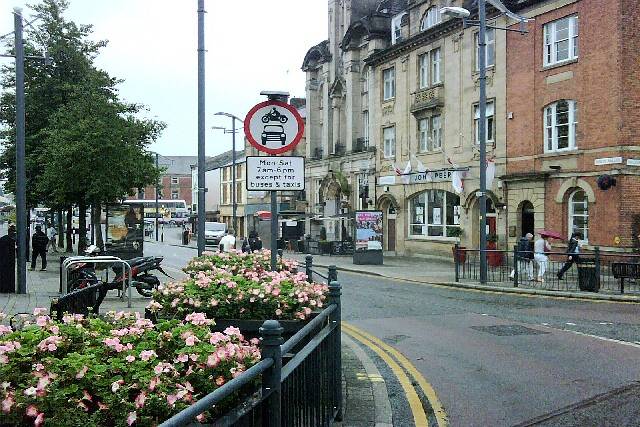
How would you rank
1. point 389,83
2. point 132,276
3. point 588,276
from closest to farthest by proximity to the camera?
point 132,276 → point 588,276 → point 389,83

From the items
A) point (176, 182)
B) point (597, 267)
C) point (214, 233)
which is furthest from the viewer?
point (176, 182)

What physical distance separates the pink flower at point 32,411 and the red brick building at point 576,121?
2338 centimetres

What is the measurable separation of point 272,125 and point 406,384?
359 cm

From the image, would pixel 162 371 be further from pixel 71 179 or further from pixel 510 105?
pixel 510 105

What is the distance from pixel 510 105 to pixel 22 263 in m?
20.8

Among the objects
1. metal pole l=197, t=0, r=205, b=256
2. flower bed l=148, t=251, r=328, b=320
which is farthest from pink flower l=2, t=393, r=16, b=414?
metal pole l=197, t=0, r=205, b=256

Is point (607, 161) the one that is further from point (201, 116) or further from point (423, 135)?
point (201, 116)

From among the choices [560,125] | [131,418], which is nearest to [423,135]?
[560,125]

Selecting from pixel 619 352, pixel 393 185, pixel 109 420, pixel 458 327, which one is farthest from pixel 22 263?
pixel 393 185

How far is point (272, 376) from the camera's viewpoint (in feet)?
12.5

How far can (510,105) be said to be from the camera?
28.8 metres

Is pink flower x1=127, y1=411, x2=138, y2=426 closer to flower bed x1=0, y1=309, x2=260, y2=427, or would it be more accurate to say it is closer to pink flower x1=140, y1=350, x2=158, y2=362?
flower bed x1=0, y1=309, x2=260, y2=427

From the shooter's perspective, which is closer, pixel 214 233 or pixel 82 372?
pixel 82 372

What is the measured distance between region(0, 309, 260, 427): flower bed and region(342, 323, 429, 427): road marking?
9.34 ft
